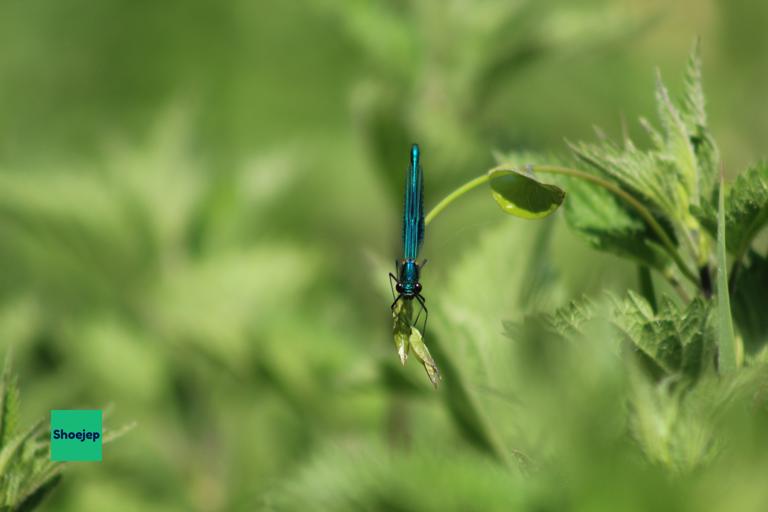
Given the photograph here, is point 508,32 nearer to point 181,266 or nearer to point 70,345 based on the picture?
point 181,266

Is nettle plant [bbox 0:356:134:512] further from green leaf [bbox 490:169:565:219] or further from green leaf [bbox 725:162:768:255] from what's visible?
green leaf [bbox 725:162:768:255]

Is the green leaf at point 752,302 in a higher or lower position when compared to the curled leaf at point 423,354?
higher

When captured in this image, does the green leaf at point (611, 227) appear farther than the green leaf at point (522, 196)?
Yes

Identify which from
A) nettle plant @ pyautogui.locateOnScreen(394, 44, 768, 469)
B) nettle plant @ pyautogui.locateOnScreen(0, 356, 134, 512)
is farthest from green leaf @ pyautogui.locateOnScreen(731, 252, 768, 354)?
nettle plant @ pyautogui.locateOnScreen(0, 356, 134, 512)

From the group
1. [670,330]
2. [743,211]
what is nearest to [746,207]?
[743,211]

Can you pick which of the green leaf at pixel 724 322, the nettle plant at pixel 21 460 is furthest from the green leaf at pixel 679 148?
A: the nettle plant at pixel 21 460

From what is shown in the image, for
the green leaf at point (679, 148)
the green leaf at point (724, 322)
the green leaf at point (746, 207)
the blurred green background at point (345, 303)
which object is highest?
the blurred green background at point (345, 303)

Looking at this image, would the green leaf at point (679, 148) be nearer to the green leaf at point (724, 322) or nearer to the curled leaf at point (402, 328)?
the green leaf at point (724, 322)

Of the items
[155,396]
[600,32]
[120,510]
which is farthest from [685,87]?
[155,396]
